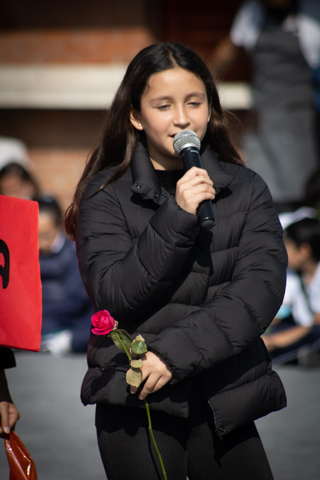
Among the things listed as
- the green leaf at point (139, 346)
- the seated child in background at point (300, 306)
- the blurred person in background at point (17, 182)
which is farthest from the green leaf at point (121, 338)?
the blurred person in background at point (17, 182)

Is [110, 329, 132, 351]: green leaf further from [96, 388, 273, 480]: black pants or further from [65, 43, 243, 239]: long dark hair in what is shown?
[65, 43, 243, 239]: long dark hair

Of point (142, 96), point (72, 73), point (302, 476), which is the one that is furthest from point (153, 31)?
point (142, 96)

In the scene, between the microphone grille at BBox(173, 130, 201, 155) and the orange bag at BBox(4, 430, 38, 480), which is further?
the orange bag at BBox(4, 430, 38, 480)

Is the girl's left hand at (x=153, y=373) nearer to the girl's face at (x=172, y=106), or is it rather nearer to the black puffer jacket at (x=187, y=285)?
the black puffer jacket at (x=187, y=285)

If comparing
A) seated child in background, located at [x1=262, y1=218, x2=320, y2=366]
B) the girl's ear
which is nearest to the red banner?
the girl's ear

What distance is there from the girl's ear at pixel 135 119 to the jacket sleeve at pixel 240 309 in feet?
1.40

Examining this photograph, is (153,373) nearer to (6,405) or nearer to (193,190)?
(193,190)

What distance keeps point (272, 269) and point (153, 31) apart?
7.28m

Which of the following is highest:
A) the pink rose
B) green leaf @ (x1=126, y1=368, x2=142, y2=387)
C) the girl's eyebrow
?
the girl's eyebrow

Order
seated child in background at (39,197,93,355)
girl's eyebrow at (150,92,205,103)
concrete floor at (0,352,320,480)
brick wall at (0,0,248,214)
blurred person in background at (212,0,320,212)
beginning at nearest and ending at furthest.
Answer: girl's eyebrow at (150,92,205,103), concrete floor at (0,352,320,480), seated child in background at (39,197,93,355), blurred person in background at (212,0,320,212), brick wall at (0,0,248,214)

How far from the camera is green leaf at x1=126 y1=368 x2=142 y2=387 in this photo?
226cm

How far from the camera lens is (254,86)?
8344 millimetres

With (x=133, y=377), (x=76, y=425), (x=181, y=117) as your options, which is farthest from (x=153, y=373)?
(x=76, y=425)

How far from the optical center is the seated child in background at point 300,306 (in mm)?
6637
